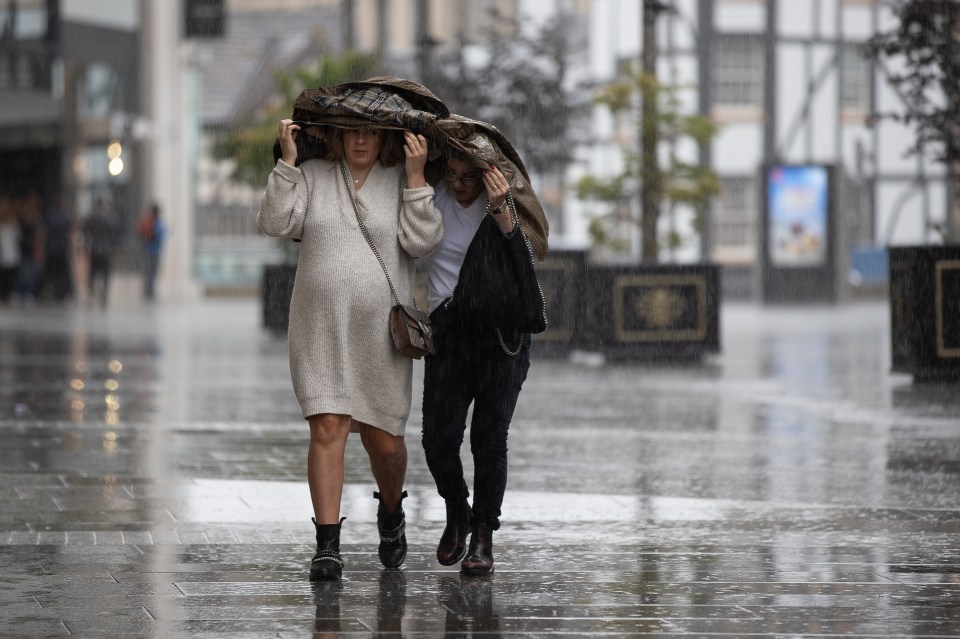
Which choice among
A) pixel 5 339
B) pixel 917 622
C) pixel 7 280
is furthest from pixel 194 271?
pixel 917 622

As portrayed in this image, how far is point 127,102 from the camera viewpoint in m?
38.1

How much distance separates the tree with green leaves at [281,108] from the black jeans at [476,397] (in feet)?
54.9

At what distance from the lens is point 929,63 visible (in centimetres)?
1495

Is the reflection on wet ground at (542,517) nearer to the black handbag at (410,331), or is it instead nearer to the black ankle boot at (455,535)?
the black ankle boot at (455,535)

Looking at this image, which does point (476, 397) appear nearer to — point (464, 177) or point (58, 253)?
point (464, 177)

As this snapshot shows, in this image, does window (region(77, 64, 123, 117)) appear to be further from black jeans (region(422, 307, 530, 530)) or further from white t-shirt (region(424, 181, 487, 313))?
black jeans (region(422, 307, 530, 530))

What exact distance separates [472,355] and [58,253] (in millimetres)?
27792

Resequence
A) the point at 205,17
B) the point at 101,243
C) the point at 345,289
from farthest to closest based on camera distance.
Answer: the point at 205,17
the point at 101,243
the point at 345,289

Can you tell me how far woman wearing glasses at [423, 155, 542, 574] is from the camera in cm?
616

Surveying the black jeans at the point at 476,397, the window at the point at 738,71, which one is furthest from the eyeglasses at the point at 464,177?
the window at the point at 738,71

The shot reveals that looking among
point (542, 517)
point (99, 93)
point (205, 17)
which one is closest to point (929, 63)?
point (542, 517)

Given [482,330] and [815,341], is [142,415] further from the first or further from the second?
[815,341]

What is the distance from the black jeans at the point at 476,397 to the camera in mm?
6223

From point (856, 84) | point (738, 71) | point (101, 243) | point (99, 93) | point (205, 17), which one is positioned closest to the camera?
point (101, 243)
